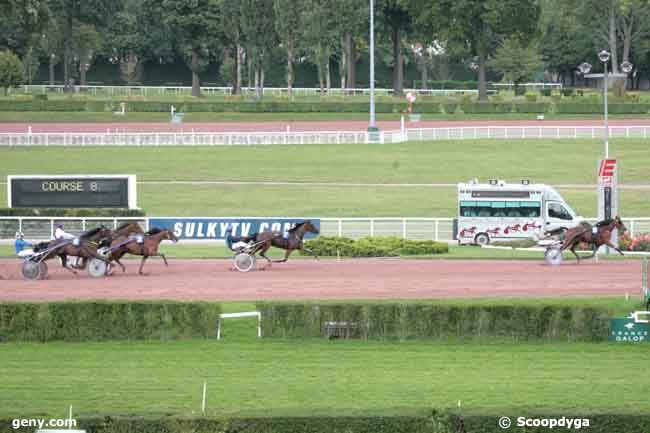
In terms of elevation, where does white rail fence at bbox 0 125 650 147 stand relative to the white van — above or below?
above

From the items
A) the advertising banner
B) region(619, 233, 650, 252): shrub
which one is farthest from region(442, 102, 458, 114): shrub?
region(619, 233, 650, 252): shrub

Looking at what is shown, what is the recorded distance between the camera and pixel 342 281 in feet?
76.9

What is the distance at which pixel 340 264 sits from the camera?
26531 mm

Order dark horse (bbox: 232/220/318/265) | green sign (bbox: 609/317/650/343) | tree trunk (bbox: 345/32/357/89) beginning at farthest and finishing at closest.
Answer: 1. tree trunk (bbox: 345/32/357/89)
2. dark horse (bbox: 232/220/318/265)
3. green sign (bbox: 609/317/650/343)

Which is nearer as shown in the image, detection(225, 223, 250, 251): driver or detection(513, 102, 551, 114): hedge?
detection(225, 223, 250, 251): driver

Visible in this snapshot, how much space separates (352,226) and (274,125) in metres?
33.0

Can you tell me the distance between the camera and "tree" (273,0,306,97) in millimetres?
73750

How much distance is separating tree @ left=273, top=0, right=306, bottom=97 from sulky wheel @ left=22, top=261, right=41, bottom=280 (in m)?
51.1

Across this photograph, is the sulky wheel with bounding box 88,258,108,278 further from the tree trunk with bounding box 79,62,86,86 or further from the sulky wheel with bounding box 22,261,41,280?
the tree trunk with bounding box 79,62,86,86

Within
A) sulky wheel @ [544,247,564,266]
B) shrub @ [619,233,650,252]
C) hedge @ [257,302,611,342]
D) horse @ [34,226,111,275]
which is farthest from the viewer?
shrub @ [619,233,650,252]

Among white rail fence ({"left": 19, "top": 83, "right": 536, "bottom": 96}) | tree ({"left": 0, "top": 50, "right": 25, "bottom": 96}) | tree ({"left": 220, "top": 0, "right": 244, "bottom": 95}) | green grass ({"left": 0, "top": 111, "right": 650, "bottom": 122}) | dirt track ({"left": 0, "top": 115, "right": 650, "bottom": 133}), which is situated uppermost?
tree ({"left": 220, "top": 0, "right": 244, "bottom": 95})

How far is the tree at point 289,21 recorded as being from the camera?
73.8 m

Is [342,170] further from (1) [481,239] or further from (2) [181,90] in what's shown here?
(2) [181,90]

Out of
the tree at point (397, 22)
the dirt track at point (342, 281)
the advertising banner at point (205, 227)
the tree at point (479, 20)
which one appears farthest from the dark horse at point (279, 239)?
the tree at point (397, 22)
